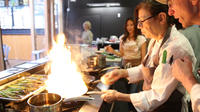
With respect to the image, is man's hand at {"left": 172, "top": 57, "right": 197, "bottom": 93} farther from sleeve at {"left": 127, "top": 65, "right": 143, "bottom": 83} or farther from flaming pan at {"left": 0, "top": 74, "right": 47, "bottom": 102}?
flaming pan at {"left": 0, "top": 74, "right": 47, "bottom": 102}

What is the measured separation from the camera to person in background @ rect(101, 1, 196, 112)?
1.11 metres

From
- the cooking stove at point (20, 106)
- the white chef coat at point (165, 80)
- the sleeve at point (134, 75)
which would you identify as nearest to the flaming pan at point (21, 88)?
the cooking stove at point (20, 106)

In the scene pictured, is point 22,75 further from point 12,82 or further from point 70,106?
point 70,106

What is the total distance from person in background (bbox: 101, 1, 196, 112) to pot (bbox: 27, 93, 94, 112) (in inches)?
9.6

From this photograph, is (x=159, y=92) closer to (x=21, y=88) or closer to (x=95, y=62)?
(x=95, y=62)

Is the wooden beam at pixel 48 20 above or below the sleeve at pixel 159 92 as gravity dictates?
above

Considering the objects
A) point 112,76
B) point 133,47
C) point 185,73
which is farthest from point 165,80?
point 133,47

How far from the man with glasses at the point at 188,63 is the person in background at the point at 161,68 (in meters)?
0.14

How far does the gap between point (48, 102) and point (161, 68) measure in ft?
2.50

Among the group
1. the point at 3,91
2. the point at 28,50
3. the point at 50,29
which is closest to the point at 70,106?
the point at 3,91

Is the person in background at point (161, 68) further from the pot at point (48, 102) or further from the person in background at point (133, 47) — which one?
the person in background at point (133, 47)

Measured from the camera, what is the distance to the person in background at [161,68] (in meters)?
1.11

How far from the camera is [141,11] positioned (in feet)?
4.74

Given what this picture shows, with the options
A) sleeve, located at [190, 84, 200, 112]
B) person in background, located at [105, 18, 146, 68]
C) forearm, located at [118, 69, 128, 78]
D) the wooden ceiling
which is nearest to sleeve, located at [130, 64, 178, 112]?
sleeve, located at [190, 84, 200, 112]
